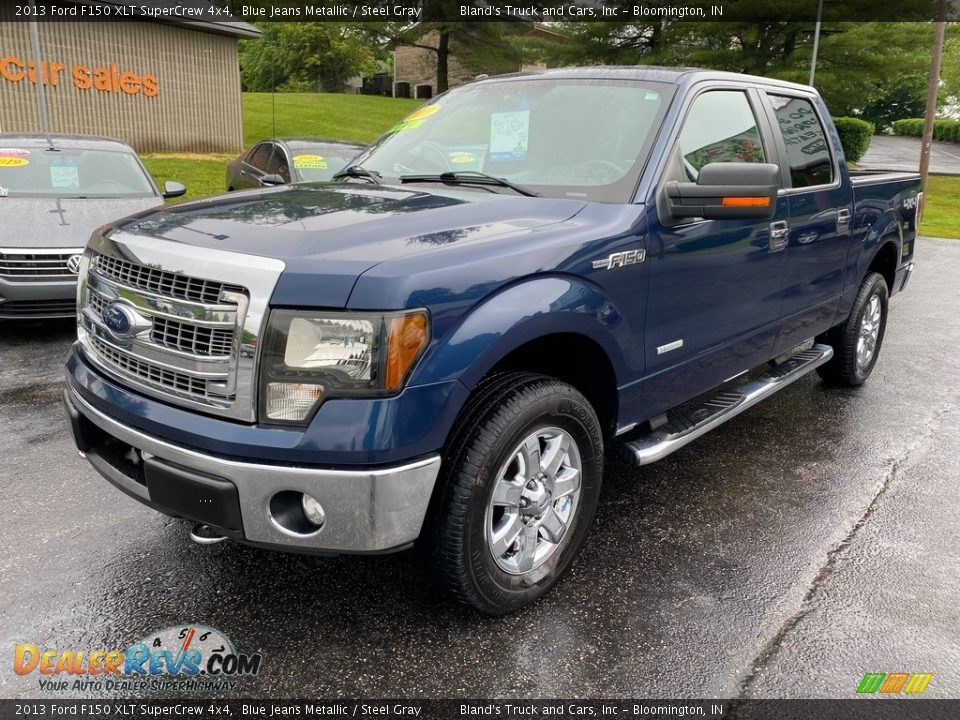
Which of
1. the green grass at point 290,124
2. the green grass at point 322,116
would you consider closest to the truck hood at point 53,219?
the green grass at point 290,124

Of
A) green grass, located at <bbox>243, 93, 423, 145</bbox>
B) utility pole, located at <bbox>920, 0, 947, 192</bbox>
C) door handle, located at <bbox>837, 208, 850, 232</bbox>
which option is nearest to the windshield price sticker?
door handle, located at <bbox>837, 208, 850, 232</bbox>

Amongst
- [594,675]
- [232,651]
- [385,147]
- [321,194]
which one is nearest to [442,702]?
[594,675]

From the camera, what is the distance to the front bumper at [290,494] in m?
2.22

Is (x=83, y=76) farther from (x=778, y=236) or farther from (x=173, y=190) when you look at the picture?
(x=778, y=236)

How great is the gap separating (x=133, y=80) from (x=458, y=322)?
69.5ft

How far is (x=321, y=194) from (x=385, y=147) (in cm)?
95

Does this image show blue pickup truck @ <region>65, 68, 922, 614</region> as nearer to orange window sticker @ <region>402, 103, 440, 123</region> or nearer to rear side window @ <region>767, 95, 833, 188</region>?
orange window sticker @ <region>402, 103, 440, 123</region>

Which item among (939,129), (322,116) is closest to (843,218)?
(322,116)

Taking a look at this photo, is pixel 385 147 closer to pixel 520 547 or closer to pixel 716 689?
pixel 520 547

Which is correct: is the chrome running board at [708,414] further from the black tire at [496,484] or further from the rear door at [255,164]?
the rear door at [255,164]

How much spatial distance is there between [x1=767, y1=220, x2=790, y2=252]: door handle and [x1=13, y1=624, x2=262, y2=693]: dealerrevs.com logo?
9.88 ft

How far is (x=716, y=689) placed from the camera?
2471mm

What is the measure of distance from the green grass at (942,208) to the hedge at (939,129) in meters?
22.5

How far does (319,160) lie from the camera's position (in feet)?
31.1
